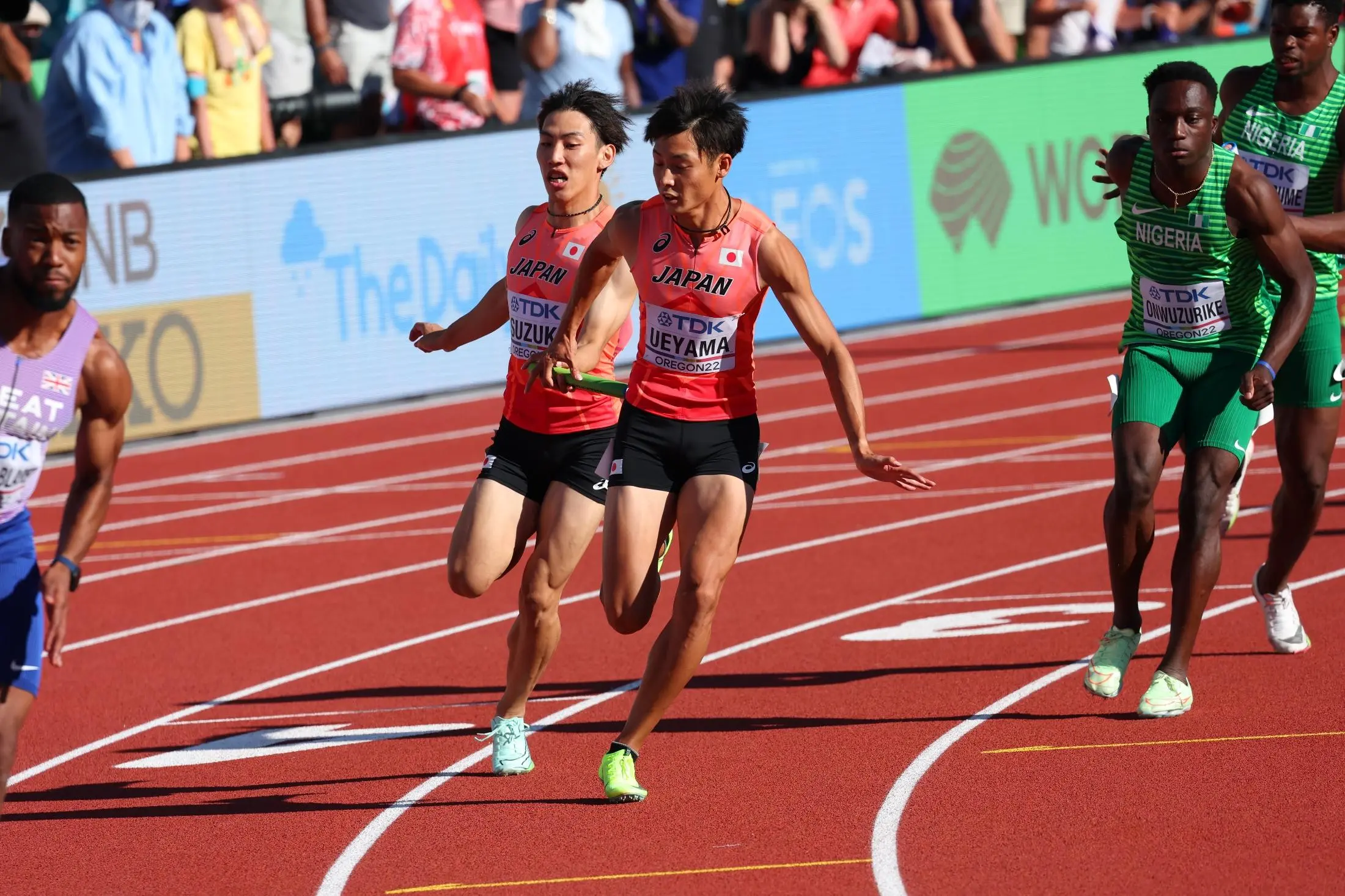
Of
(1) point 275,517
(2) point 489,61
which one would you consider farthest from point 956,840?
(2) point 489,61

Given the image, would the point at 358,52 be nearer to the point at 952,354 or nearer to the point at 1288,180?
the point at 952,354

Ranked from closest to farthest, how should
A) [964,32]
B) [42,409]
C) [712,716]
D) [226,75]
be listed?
[42,409] < [712,716] < [226,75] < [964,32]

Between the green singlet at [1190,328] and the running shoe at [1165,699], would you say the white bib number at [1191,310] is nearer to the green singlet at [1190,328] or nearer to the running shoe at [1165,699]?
the green singlet at [1190,328]

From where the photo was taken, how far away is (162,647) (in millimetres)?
10133

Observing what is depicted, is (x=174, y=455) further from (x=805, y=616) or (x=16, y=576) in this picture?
(x=16, y=576)

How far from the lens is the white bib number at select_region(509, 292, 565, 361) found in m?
7.65

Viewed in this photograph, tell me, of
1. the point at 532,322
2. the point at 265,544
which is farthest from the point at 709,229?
the point at 265,544

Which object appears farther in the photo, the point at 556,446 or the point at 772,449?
the point at 772,449

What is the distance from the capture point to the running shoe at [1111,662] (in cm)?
775

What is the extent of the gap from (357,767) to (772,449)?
23.6ft

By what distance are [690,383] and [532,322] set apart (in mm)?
914

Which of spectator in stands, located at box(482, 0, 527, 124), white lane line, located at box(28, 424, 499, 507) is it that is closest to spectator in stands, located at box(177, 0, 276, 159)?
spectator in stands, located at box(482, 0, 527, 124)

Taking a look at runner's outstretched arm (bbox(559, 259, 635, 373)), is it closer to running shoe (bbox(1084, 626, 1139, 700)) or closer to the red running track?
the red running track

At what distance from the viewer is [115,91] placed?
14898 mm
